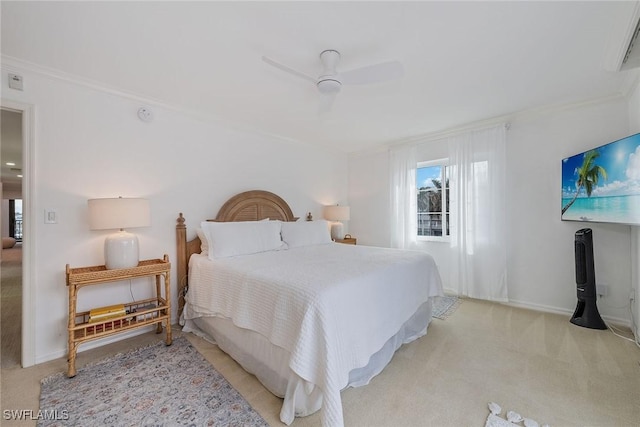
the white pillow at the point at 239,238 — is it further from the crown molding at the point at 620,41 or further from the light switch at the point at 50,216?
the crown molding at the point at 620,41

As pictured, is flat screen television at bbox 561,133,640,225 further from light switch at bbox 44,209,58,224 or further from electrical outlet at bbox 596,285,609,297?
light switch at bbox 44,209,58,224

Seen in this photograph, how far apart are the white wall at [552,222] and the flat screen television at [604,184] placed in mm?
247

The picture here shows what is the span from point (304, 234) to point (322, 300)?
2069 mm

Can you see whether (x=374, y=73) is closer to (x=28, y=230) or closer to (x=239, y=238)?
(x=239, y=238)

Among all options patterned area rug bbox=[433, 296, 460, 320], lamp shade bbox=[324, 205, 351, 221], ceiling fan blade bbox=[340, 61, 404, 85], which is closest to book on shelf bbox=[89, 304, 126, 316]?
ceiling fan blade bbox=[340, 61, 404, 85]

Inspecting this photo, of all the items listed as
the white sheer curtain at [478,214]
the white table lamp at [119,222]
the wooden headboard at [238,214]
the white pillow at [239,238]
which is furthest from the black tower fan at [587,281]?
the white table lamp at [119,222]

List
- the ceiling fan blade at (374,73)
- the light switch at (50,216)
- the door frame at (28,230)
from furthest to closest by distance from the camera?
the light switch at (50,216) < the door frame at (28,230) < the ceiling fan blade at (374,73)

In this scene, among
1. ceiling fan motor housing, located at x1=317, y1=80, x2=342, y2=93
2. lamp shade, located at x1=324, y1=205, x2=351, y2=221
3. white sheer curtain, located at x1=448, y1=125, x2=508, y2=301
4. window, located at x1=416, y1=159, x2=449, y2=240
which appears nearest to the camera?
ceiling fan motor housing, located at x1=317, y1=80, x2=342, y2=93

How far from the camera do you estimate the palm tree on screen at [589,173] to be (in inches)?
99.6

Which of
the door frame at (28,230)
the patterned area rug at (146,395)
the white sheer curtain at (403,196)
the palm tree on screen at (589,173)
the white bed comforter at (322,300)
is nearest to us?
the white bed comforter at (322,300)

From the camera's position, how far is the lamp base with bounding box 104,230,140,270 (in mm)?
2266

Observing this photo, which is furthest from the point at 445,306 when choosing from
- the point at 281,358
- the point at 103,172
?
the point at 103,172

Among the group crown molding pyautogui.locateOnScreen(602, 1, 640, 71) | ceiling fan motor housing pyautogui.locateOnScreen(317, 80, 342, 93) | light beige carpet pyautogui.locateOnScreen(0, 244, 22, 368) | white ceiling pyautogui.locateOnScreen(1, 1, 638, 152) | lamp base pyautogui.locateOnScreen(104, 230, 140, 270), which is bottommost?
light beige carpet pyautogui.locateOnScreen(0, 244, 22, 368)

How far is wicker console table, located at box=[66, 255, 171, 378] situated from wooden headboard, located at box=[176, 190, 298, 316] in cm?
25
